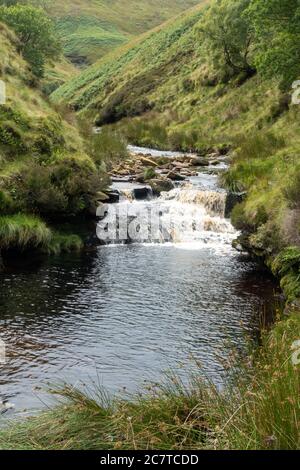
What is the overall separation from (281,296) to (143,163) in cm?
1785

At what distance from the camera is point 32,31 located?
1965 inches

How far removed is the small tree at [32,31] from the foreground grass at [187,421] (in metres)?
46.2

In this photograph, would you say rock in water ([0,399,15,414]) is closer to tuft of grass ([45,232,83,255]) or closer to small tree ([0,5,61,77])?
tuft of grass ([45,232,83,255])

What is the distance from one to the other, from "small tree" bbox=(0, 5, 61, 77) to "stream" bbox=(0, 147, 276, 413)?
110 ft

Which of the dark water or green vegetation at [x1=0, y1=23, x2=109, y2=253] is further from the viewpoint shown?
green vegetation at [x1=0, y1=23, x2=109, y2=253]

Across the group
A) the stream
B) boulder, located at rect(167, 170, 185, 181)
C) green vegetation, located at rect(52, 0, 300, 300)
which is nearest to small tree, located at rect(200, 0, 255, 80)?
green vegetation, located at rect(52, 0, 300, 300)

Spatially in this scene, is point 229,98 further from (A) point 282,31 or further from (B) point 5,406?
(B) point 5,406

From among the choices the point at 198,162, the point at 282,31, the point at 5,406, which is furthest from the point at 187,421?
the point at 198,162

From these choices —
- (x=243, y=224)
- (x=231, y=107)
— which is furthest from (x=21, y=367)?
(x=231, y=107)

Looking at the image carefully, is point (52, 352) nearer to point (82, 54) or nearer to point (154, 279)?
point (154, 279)

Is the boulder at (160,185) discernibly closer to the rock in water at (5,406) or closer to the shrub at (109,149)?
the shrub at (109,149)

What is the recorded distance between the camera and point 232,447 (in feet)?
15.5

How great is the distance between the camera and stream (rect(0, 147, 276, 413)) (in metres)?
9.61

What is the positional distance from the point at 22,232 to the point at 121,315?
550cm
